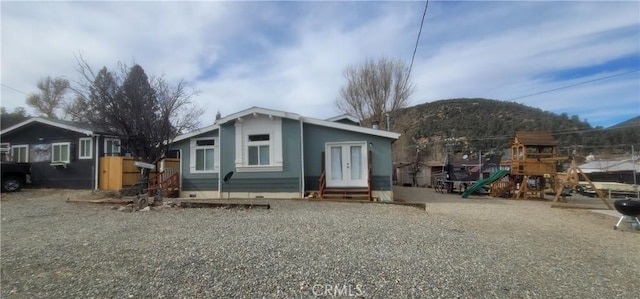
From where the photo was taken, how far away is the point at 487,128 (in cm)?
4800

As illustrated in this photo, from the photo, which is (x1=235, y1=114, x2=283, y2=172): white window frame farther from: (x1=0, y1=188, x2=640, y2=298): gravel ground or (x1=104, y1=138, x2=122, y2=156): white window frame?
(x1=104, y1=138, x2=122, y2=156): white window frame

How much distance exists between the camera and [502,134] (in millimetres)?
45406

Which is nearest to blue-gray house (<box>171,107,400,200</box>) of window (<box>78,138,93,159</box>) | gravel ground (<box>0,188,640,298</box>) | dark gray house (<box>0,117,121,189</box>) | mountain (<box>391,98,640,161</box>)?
gravel ground (<box>0,188,640,298</box>)

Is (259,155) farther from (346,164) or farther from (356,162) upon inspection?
(356,162)

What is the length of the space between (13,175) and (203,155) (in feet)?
30.2

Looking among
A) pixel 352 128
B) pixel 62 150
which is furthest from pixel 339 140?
pixel 62 150

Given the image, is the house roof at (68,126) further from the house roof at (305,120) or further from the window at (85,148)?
the house roof at (305,120)

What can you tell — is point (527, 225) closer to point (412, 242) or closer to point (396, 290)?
point (412, 242)

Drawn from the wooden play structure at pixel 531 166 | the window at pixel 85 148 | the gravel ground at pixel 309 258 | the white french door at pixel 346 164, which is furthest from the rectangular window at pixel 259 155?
the wooden play structure at pixel 531 166

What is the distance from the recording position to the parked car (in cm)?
1609

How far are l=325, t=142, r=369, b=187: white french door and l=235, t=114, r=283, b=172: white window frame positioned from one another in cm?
192

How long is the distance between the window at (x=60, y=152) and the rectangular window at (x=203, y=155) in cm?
836

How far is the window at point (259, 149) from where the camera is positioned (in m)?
14.2

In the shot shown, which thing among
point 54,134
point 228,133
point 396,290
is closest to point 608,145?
point 228,133
